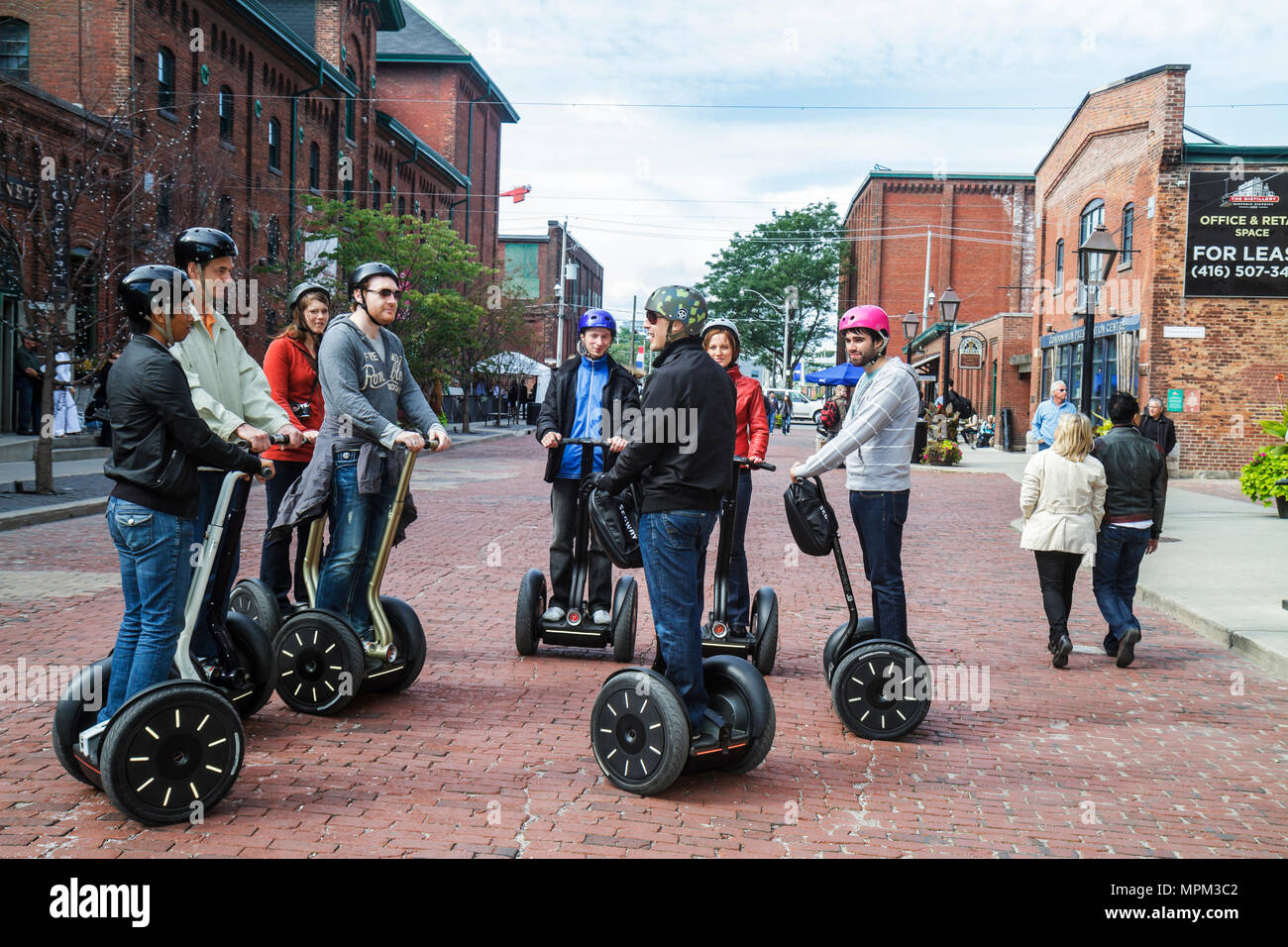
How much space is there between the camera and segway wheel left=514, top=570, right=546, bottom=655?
7.10 meters

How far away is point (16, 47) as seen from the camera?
26.1m

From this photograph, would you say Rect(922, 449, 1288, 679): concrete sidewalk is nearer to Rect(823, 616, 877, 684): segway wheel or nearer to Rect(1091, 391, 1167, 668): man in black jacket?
Rect(1091, 391, 1167, 668): man in black jacket

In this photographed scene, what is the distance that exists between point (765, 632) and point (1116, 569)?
8.94 feet

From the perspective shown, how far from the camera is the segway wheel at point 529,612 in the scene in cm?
710

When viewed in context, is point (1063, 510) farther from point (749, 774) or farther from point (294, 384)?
point (294, 384)

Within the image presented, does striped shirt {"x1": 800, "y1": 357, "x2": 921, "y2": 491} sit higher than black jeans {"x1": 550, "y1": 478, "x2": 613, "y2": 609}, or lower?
higher

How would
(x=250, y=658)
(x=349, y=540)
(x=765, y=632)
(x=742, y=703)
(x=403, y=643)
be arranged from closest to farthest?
1. (x=742, y=703)
2. (x=250, y=658)
3. (x=349, y=540)
4. (x=403, y=643)
5. (x=765, y=632)

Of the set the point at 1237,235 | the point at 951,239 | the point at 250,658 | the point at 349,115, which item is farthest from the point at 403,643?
the point at 951,239

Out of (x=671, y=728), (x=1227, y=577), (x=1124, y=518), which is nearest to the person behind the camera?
(x=671, y=728)

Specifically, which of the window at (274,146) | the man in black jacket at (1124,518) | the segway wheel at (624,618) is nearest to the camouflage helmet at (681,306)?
the segway wheel at (624,618)

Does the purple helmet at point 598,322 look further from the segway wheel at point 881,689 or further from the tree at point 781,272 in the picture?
the tree at point 781,272

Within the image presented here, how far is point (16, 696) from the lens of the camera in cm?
586
